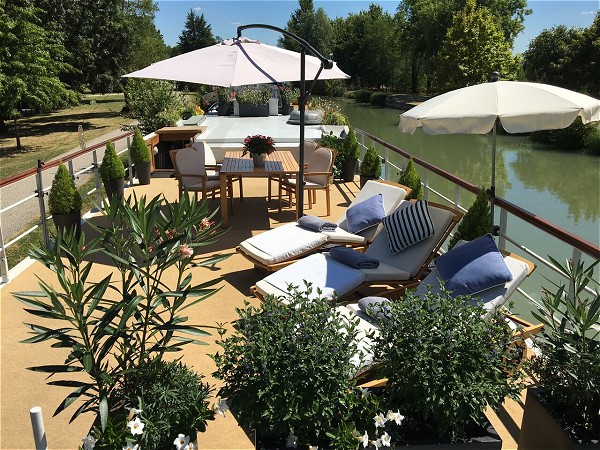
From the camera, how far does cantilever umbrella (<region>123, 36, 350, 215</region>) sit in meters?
5.23

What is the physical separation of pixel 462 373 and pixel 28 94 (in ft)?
61.2

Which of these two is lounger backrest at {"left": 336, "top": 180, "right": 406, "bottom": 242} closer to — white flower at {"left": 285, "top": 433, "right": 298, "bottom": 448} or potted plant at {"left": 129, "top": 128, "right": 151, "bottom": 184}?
white flower at {"left": 285, "top": 433, "right": 298, "bottom": 448}

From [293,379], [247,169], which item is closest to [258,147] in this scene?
[247,169]

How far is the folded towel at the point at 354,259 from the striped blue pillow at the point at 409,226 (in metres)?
0.36

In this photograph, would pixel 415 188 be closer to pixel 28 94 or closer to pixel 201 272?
pixel 201 272

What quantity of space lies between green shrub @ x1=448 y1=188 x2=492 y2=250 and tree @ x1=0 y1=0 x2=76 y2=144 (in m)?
16.6

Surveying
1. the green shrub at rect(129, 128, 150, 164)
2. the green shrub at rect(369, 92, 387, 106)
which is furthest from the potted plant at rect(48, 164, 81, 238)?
the green shrub at rect(369, 92, 387, 106)

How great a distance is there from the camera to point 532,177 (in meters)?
19.0

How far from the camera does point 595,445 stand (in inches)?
76.4

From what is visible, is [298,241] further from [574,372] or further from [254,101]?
[254,101]

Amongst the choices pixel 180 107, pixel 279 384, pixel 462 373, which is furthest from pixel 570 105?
pixel 180 107

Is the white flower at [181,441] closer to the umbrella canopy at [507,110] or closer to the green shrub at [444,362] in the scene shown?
the green shrub at [444,362]

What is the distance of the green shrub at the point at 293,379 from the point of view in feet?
6.29

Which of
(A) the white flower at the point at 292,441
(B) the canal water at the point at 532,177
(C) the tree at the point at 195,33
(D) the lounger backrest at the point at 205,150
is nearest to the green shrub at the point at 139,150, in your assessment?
(D) the lounger backrest at the point at 205,150
